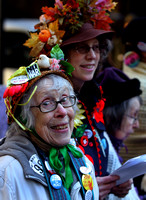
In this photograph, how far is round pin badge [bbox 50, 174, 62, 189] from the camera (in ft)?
6.07

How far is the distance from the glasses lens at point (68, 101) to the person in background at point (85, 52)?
1.63 feet

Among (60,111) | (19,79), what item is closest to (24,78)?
(19,79)

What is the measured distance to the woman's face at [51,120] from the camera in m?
1.96

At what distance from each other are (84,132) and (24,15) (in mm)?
5161

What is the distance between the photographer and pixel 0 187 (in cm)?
172

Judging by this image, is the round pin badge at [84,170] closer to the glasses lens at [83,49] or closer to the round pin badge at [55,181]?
the round pin badge at [55,181]

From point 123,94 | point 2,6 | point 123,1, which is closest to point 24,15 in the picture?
point 2,6

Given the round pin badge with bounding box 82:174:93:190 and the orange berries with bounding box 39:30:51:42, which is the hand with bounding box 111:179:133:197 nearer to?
the round pin badge with bounding box 82:174:93:190

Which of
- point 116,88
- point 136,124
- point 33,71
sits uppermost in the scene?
point 33,71

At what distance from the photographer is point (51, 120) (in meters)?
1.96

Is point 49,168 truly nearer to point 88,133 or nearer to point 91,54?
point 88,133

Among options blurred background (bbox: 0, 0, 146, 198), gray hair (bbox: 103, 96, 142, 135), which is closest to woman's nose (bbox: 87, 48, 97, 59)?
blurred background (bbox: 0, 0, 146, 198)

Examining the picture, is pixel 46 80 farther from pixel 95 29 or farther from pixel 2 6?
pixel 2 6

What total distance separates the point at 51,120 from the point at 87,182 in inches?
18.8
